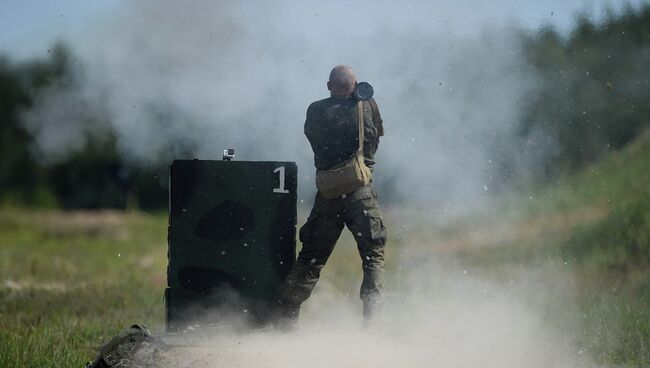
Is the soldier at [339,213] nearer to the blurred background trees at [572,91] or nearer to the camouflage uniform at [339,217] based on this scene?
the camouflage uniform at [339,217]

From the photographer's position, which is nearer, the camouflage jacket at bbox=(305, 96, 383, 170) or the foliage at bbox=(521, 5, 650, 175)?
the camouflage jacket at bbox=(305, 96, 383, 170)

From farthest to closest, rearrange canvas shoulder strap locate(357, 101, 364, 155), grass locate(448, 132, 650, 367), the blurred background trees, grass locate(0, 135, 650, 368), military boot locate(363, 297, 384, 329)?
1. grass locate(448, 132, 650, 367)
2. the blurred background trees
3. grass locate(0, 135, 650, 368)
4. canvas shoulder strap locate(357, 101, 364, 155)
5. military boot locate(363, 297, 384, 329)

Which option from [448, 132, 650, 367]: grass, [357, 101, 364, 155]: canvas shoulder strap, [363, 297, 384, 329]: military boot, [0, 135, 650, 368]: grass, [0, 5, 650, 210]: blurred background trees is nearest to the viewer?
[363, 297, 384, 329]: military boot

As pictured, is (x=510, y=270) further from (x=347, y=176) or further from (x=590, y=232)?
(x=347, y=176)

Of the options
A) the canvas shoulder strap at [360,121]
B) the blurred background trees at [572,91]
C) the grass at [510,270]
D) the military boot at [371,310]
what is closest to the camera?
the military boot at [371,310]

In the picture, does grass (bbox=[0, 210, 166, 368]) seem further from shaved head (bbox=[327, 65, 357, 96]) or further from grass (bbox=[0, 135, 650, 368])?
shaved head (bbox=[327, 65, 357, 96])

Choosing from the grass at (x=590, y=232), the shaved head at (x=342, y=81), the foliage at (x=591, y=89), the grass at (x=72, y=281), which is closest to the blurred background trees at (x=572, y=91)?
Result: the foliage at (x=591, y=89)

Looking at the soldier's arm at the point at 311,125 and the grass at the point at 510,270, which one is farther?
the grass at the point at 510,270

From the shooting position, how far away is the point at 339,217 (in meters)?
7.59

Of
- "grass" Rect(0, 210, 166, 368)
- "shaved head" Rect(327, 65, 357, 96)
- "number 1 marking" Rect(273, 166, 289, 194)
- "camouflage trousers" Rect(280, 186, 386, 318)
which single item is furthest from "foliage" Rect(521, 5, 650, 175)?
"grass" Rect(0, 210, 166, 368)

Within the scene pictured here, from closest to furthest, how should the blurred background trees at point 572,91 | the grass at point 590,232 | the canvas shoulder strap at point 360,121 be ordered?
the canvas shoulder strap at point 360,121 < the blurred background trees at point 572,91 < the grass at point 590,232

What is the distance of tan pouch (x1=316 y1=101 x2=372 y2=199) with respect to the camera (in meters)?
7.41

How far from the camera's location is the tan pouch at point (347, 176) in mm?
7414

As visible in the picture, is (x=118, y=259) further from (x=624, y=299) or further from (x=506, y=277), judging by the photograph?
(x=624, y=299)
